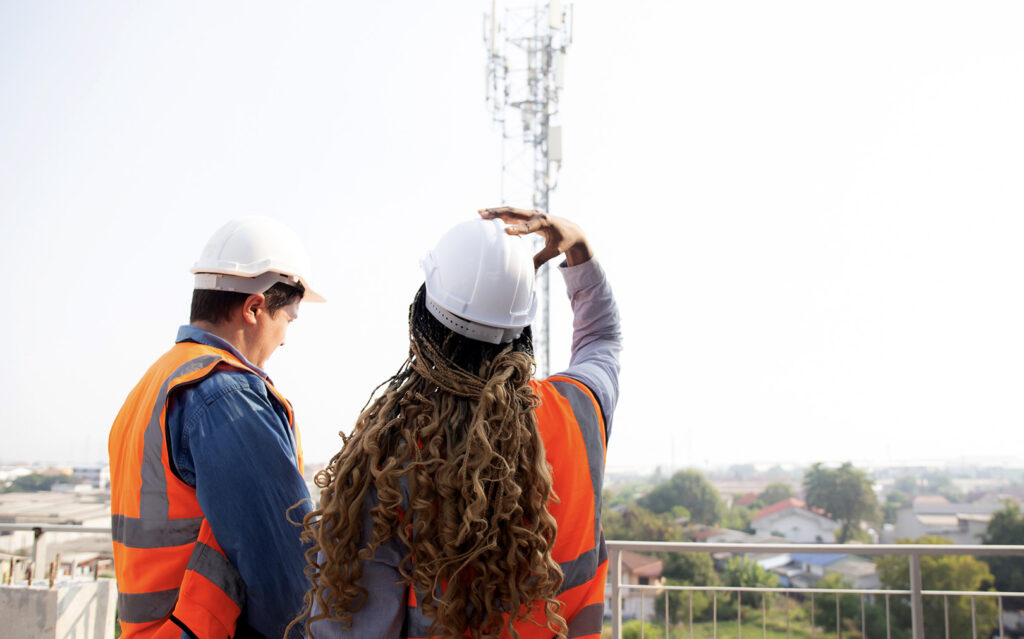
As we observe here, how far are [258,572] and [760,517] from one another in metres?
24.9

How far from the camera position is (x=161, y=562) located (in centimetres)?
140

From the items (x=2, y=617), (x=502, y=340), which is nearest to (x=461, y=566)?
(x=502, y=340)

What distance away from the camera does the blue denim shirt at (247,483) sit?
1.33m

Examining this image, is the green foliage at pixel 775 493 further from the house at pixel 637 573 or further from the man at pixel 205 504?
the man at pixel 205 504

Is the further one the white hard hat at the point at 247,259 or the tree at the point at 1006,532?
the tree at the point at 1006,532

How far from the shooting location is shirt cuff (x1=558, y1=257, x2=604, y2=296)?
1.47 meters

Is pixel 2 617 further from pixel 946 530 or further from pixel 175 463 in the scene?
pixel 946 530

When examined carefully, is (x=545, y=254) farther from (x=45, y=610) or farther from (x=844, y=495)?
(x=844, y=495)

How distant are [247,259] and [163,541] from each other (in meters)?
0.70

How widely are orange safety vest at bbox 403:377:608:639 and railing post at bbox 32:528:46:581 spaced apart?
4.35 m

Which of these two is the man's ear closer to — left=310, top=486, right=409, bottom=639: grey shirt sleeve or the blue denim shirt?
the blue denim shirt

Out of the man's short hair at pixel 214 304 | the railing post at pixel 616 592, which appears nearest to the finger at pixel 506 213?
the man's short hair at pixel 214 304

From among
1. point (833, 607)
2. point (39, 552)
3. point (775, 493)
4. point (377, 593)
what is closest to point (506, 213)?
point (377, 593)

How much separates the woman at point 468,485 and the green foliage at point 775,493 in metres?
29.5
